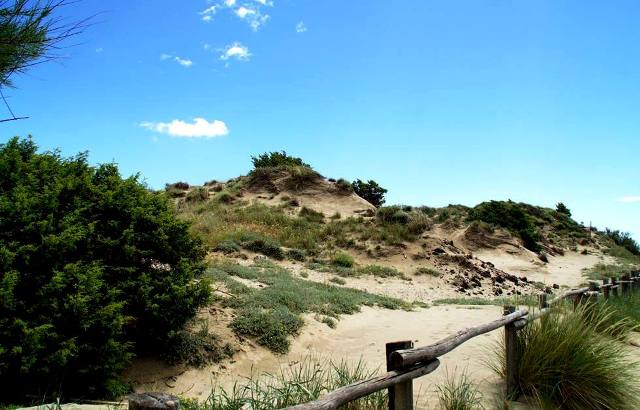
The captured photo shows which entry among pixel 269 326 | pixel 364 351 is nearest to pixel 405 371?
pixel 364 351

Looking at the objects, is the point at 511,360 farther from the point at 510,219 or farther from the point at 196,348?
the point at 510,219

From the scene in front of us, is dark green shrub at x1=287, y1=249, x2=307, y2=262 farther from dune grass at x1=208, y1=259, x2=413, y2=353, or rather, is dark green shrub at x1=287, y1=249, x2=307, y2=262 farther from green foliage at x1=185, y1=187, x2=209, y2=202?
green foliage at x1=185, y1=187, x2=209, y2=202

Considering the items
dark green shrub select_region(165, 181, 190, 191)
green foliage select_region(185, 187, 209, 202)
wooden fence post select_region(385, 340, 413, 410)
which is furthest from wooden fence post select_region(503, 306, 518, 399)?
dark green shrub select_region(165, 181, 190, 191)

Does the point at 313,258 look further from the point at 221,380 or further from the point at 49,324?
the point at 49,324

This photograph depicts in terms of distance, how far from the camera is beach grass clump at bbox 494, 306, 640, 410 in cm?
536

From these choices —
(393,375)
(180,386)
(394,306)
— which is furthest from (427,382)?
(394,306)

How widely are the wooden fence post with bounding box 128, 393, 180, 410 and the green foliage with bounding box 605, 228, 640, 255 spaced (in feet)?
141

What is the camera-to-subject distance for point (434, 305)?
1384cm

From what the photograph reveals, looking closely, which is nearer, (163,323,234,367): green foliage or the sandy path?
the sandy path

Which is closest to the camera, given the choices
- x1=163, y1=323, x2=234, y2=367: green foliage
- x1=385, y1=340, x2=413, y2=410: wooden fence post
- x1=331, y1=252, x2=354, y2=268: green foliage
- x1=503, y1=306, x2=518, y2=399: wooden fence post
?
x1=385, y1=340, x2=413, y2=410: wooden fence post

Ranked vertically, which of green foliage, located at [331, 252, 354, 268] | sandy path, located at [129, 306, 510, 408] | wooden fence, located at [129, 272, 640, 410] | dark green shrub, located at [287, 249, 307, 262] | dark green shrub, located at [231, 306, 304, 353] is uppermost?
dark green shrub, located at [287, 249, 307, 262]

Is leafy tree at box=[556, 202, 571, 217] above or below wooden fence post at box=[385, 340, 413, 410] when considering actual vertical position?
above

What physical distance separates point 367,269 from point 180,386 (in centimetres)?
1222

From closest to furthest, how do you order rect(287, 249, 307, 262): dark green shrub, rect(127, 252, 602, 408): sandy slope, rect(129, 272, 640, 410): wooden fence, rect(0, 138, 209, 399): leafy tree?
rect(129, 272, 640, 410): wooden fence, rect(0, 138, 209, 399): leafy tree, rect(127, 252, 602, 408): sandy slope, rect(287, 249, 307, 262): dark green shrub
